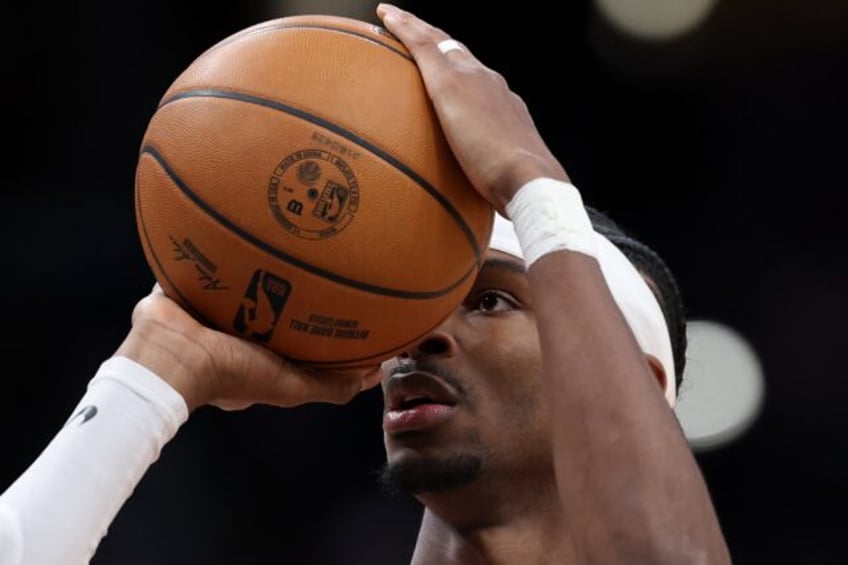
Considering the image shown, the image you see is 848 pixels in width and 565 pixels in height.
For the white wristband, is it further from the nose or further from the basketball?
the nose

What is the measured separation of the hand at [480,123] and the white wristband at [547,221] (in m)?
0.03

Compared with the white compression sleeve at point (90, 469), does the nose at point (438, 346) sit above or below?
below

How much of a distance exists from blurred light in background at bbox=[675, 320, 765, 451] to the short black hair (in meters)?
2.68

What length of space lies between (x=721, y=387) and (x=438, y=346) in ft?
13.3

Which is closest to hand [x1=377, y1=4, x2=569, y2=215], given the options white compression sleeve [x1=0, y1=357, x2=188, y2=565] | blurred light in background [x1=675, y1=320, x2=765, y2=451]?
white compression sleeve [x1=0, y1=357, x2=188, y2=565]

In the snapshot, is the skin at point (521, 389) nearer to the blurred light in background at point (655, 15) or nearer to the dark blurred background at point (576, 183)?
the dark blurred background at point (576, 183)

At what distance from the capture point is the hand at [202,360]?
2.23m

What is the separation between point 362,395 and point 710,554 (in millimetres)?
3989

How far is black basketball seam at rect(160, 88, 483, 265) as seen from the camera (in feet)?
7.23

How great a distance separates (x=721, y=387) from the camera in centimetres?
659

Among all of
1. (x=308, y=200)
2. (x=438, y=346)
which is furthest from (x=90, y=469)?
Answer: (x=438, y=346)

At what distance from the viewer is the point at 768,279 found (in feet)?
20.6

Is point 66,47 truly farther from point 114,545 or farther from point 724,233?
point 724,233

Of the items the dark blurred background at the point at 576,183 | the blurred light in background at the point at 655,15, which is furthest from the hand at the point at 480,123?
the blurred light in background at the point at 655,15
